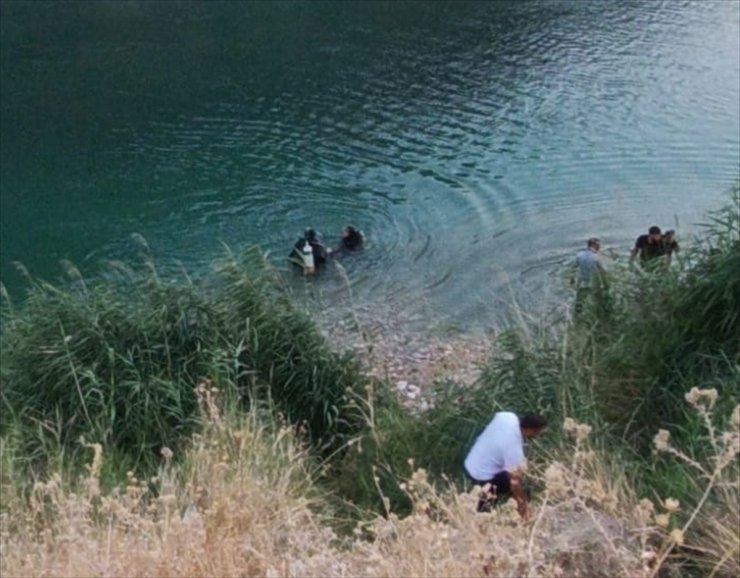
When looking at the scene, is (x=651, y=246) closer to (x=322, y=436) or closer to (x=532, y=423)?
(x=322, y=436)

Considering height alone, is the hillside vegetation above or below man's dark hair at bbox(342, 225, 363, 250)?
above

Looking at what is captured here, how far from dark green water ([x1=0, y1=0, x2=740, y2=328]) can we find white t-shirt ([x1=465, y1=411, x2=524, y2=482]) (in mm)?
6882

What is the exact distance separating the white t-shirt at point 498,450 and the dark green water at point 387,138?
6.88 m

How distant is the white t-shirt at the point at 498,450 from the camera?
6.56m

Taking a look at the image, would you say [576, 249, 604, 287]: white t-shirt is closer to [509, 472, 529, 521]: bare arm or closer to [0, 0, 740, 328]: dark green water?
[0, 0, 740, 328]: dark green water

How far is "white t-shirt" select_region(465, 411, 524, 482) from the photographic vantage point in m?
6.56

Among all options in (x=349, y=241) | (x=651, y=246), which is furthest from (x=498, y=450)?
(x=349, y=241)

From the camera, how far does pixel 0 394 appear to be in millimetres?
9172

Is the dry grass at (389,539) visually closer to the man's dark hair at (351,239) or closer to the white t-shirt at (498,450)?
the white t-shirt at (498,450)

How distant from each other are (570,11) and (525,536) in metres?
31.8

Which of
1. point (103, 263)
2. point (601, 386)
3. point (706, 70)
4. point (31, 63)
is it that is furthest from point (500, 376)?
point (31, 63)

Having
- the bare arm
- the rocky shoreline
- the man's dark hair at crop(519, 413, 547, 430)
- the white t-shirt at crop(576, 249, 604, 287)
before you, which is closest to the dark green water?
the rocky shoreline

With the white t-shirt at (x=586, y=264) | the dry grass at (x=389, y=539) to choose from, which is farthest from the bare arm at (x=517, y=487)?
the white t-shirt at (x=586, y=264)

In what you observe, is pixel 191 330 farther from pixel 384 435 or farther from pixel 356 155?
pixel 356 155
